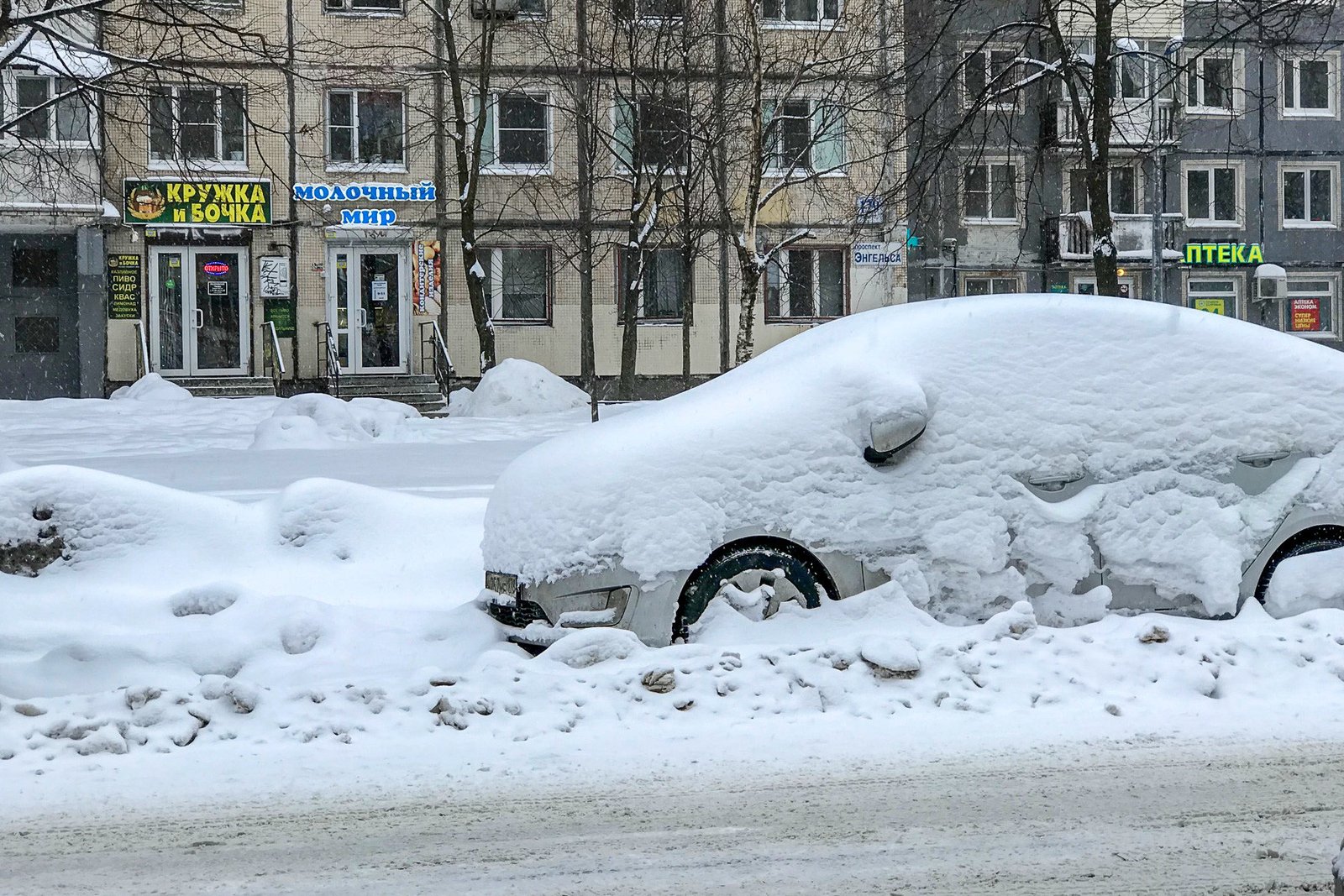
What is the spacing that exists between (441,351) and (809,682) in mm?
24705

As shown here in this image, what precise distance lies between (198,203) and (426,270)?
468 cm

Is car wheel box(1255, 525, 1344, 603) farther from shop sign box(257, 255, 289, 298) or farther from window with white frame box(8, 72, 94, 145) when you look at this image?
shop sign box(257, 255, 289, 298)

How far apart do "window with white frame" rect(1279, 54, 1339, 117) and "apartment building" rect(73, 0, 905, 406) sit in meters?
12.8

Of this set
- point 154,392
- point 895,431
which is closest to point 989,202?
point 154,392

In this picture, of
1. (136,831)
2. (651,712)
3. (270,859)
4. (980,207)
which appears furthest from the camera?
(980,207)

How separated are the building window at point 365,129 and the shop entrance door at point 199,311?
3058 millimetres

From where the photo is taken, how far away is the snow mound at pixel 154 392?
24438 millimetres

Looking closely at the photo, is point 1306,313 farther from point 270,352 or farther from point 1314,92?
point 270,352

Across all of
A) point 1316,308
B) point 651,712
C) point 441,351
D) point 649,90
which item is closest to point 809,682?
point 651,712

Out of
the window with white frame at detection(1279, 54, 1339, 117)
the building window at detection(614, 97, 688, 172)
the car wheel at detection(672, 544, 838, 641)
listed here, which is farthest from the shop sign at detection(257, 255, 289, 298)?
the window with white frame at detection(1279, 54, 1339, 117)

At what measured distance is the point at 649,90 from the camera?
82.6 ft

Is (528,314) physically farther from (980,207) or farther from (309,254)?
(980,207)

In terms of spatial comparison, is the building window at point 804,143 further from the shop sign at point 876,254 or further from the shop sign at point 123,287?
the shop sign at point 123,287

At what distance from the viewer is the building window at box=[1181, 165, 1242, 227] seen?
36.4 m
